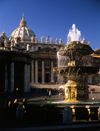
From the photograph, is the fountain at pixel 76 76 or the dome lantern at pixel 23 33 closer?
the fountain at pixel 76 76

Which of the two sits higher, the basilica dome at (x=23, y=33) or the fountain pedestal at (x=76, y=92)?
the basilica dome at (x=23, y=33)

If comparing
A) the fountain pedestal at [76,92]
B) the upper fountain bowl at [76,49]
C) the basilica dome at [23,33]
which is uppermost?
the basilica dome at [23,33]

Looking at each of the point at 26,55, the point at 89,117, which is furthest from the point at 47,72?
the point at 89,117

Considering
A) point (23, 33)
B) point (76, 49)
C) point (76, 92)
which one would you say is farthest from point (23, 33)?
point (76, 92)

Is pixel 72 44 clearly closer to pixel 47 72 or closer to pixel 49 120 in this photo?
pixel 49 120

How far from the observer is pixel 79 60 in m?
14.0

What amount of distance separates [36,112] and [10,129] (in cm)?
322

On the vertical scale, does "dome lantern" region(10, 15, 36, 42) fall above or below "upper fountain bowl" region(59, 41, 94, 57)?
above

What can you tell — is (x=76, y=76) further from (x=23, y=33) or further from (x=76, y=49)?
(x=23, y=33)

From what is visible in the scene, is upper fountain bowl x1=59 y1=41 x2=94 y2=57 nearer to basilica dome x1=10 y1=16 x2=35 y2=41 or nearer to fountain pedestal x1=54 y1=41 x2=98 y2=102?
fountain pedestal x1=54 y1=41 x2=98 y2=102

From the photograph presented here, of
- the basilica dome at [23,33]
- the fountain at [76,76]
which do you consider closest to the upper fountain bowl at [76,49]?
the fountain at [76,76]

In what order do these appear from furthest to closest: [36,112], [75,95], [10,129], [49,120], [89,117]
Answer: [75,95] < [36,112] < [89,117] < [49,120] < [10,129]

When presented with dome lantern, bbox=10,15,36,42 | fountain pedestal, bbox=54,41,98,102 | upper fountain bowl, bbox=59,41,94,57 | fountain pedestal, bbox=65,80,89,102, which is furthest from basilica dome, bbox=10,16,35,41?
fountain pedestal, bbox=65,80,89,102

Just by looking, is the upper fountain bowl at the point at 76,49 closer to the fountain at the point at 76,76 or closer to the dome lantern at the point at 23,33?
the fountain at the point at 76,76
